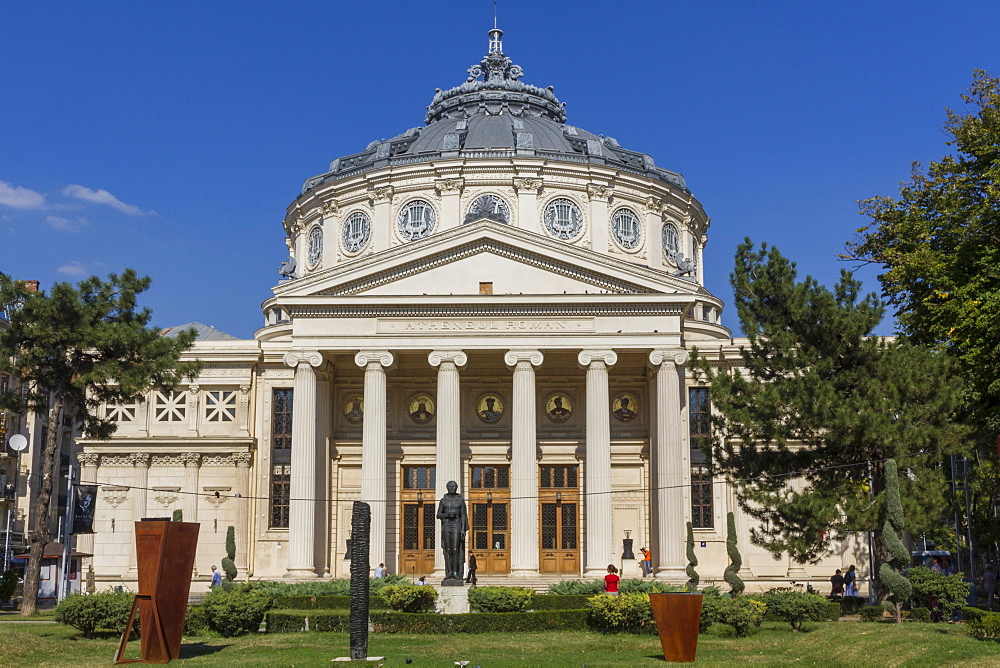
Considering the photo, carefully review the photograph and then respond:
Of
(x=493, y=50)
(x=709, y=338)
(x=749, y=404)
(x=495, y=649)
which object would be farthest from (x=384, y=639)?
(x=493, y=50)

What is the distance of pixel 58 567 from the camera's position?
4869 cm

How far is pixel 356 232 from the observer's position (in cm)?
6400

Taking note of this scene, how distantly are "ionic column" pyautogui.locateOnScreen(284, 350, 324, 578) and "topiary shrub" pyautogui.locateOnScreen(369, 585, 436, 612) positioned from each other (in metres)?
15.1

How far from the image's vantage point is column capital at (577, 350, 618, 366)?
48.3m

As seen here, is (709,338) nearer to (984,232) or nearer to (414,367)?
(414,367)

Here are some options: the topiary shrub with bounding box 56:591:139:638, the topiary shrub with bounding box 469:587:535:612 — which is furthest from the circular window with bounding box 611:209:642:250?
the topiary shrub with bounding box 56:591:139:638

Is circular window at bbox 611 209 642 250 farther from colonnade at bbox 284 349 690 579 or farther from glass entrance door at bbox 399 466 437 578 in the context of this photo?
glass entrance door at bbox 399 466 437 578

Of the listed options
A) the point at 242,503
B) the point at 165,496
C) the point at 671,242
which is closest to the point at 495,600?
the point at 242,503

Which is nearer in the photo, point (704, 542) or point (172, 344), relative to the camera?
point (172, 344)

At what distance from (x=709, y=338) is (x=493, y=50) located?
28008mm

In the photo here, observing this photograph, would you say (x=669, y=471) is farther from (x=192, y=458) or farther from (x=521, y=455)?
(x=192, y=458)

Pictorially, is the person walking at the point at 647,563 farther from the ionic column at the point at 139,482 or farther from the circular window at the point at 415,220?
the ionic column at the point at 139,482

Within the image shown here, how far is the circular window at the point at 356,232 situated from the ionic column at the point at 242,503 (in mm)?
13835

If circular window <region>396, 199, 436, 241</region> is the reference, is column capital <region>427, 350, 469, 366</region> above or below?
below
